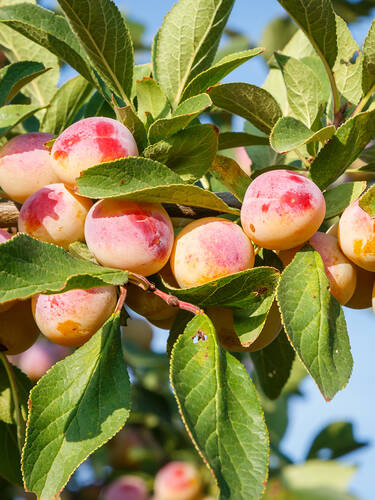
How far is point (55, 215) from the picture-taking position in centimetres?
87

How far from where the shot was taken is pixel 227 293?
82 cm

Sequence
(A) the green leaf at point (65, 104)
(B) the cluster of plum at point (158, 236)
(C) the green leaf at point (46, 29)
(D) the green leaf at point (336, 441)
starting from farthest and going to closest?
(D) the green leaf at point (336, 441) → (A) the green leaf at point (65, 104) → (C) the green leaf at point (46, 29) → (B) the cluster of plum at point (158, 236)

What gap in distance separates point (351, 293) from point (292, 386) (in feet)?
5.89

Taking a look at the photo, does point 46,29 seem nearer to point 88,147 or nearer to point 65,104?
point 65,104

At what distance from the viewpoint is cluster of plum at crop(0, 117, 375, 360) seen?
81cm

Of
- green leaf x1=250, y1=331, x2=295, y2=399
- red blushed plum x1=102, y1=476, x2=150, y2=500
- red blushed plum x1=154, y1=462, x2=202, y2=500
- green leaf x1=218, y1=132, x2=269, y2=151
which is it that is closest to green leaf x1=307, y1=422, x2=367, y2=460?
red blushed plum x1=154, y1=462, x2=202, y2=500

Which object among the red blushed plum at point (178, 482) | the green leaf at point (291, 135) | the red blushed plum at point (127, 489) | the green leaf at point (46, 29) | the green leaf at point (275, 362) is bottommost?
the red blushed plum at point (127, 489)

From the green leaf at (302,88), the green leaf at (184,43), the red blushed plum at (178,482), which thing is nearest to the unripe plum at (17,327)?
the green leaf at (184,43)

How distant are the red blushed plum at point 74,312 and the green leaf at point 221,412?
118 millimetres

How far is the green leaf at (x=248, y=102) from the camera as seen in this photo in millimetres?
894

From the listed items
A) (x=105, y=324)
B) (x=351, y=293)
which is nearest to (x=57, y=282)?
(x=105, y=324)

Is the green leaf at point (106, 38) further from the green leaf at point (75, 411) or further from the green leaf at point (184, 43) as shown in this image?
the green leaf at point (75, 411)

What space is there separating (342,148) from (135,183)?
1.01ft

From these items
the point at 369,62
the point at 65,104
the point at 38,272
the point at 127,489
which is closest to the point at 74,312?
the point at 38,272
